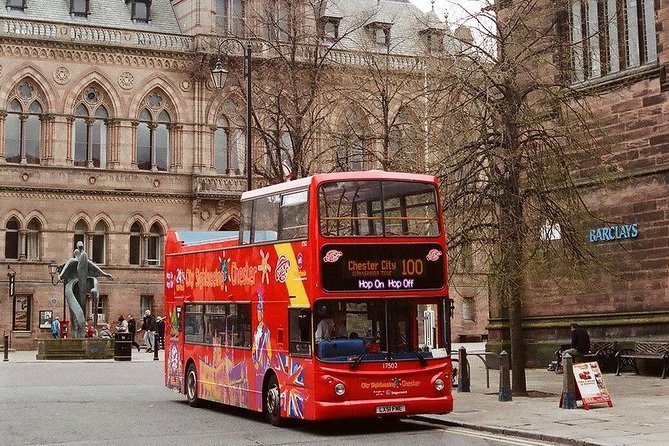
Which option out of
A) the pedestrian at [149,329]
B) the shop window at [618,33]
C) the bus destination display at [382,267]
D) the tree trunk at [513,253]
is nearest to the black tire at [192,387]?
the tree trunk at [513,253]

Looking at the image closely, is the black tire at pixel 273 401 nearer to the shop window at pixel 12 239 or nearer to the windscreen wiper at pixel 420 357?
the windscreen wiper at pixel 420 357

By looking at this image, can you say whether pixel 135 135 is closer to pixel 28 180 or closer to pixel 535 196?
pixel 28 180

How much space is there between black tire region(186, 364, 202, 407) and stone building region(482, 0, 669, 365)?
28.0 ft

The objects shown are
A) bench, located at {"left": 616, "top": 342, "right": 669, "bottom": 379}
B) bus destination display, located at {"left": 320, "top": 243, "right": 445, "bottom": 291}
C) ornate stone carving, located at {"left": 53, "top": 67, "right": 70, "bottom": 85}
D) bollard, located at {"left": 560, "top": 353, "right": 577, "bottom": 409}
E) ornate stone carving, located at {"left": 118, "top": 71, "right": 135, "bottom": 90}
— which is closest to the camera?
bus destination display, located at {"left": 320, "top": 243, "right": 445, "bottom": 291}

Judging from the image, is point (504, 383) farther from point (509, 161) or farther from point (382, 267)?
point (382, 267)

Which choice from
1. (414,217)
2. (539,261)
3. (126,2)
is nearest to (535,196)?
(539,261)

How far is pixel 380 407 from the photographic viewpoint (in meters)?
16.9

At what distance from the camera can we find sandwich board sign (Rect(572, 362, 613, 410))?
62.6ft

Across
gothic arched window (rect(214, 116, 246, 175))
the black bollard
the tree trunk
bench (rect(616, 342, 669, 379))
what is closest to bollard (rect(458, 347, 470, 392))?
the tree trunk

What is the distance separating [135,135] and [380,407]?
4155 centimetres

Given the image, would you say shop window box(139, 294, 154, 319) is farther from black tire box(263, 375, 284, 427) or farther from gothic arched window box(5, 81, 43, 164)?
black tire box(263, 375, 284, 427)

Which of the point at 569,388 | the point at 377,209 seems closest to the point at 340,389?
the point at 377,209

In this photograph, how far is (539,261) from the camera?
2178 centimetres

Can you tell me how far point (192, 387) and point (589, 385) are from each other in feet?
25.1
